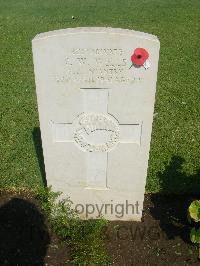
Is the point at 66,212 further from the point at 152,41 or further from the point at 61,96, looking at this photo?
the point at 152,41

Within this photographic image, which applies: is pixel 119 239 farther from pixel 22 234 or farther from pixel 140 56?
pixel 140 56

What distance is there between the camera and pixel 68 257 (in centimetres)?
378

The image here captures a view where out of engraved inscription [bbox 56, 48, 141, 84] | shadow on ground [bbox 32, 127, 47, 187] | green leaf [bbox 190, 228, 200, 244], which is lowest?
shadow on ground [bbox 32, 127, 47, 187]

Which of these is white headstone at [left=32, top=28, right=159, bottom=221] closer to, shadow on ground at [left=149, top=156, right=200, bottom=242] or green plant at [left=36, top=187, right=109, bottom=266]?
green plant at [left=36, top=187, right=109, bottom=266]

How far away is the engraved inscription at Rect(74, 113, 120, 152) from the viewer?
3506mm

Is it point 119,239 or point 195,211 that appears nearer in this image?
point 195,211

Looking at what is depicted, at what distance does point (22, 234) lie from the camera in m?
4.04

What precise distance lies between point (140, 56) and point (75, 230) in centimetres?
193

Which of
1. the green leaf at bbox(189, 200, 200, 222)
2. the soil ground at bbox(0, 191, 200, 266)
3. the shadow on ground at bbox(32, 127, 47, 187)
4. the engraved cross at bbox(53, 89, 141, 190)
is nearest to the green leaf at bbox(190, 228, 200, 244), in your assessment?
the green leaf at bbox(189, 200, 200, 222)

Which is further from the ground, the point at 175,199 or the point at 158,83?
the point at 158,83

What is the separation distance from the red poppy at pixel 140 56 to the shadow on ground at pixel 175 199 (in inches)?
77.0

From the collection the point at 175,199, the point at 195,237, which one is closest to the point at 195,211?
the point at 195,237

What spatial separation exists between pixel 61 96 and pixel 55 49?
0.43 m

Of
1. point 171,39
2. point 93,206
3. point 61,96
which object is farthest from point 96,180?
point 171,39
